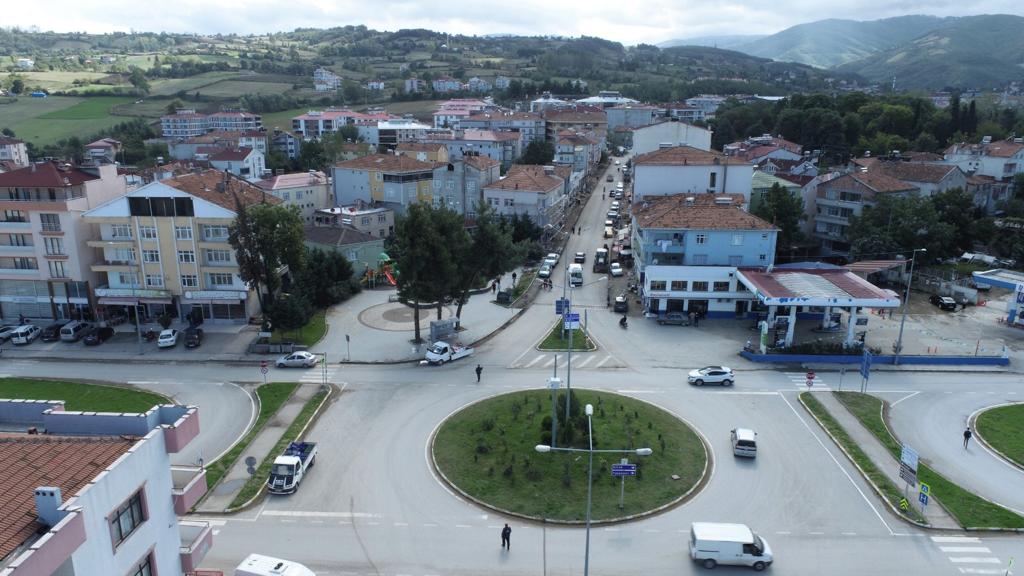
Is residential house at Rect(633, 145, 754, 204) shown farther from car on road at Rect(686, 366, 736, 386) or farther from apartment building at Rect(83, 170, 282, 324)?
apartment building at Rect(83, 170, 282, 324)

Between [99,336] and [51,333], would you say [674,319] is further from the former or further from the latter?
[51,333]

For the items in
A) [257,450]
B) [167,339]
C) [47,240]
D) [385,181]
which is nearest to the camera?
[257,450]

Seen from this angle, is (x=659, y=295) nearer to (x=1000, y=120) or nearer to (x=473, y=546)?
(x=473, y=546)

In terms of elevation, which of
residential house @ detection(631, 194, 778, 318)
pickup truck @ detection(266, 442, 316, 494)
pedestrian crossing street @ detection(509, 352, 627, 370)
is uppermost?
residential house @ detection(631, 194, 778, 318)

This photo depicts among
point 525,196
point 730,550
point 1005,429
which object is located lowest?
point 1005,429

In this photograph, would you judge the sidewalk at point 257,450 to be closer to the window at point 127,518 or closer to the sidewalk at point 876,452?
the window at point 127,518

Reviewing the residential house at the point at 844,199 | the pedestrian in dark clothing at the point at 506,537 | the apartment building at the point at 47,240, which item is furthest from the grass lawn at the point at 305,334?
the residential house at the point at 844,199

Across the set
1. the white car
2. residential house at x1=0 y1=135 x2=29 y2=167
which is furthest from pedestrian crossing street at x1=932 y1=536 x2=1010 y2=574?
residential house at x1=0 y1=135 x2=29 y2=167

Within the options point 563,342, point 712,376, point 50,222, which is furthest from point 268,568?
point 50,222
